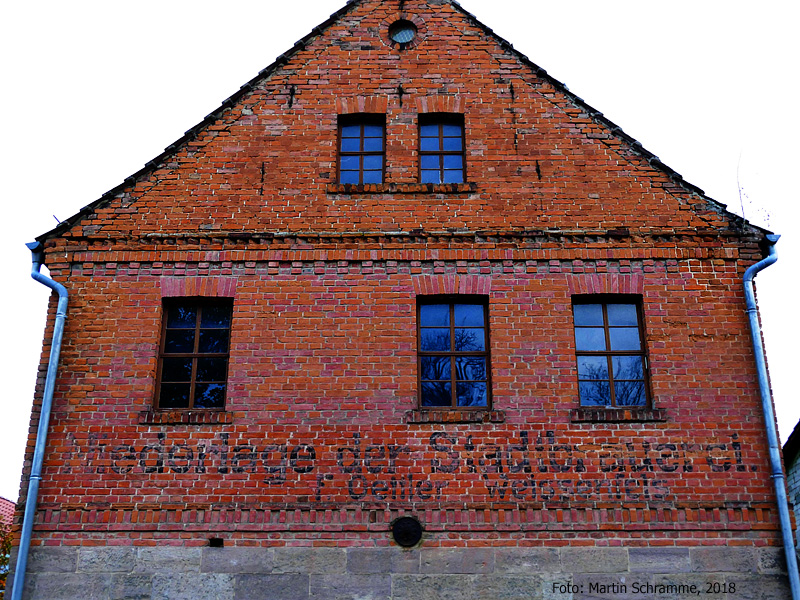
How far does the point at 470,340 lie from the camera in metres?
10.1

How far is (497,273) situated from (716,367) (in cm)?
297

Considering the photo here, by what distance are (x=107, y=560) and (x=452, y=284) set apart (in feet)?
17.4

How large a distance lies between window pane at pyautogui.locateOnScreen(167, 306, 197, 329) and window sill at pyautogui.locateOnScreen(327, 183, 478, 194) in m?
2.49

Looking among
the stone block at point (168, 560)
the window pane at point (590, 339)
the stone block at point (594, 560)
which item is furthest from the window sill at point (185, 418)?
the window pane at point (590, 339)

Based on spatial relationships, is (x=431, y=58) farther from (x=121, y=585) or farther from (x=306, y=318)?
(x=121, y=585)

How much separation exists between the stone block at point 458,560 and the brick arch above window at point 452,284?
320cm

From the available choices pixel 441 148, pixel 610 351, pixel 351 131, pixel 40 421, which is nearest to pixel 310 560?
pixel 40 421

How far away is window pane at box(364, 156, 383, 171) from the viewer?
11.1m

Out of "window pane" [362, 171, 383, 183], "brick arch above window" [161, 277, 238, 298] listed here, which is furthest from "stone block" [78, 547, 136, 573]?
"window pane" [362, 171, 383, 183]

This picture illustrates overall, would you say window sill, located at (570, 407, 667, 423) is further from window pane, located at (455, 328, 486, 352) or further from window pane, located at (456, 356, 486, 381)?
window pane, located at (455, 328, 486, 352)

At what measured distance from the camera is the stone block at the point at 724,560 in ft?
28.8

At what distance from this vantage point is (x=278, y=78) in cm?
1155

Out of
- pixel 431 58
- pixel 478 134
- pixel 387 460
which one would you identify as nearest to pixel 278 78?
pixel 431 58

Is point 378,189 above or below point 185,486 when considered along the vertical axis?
above
